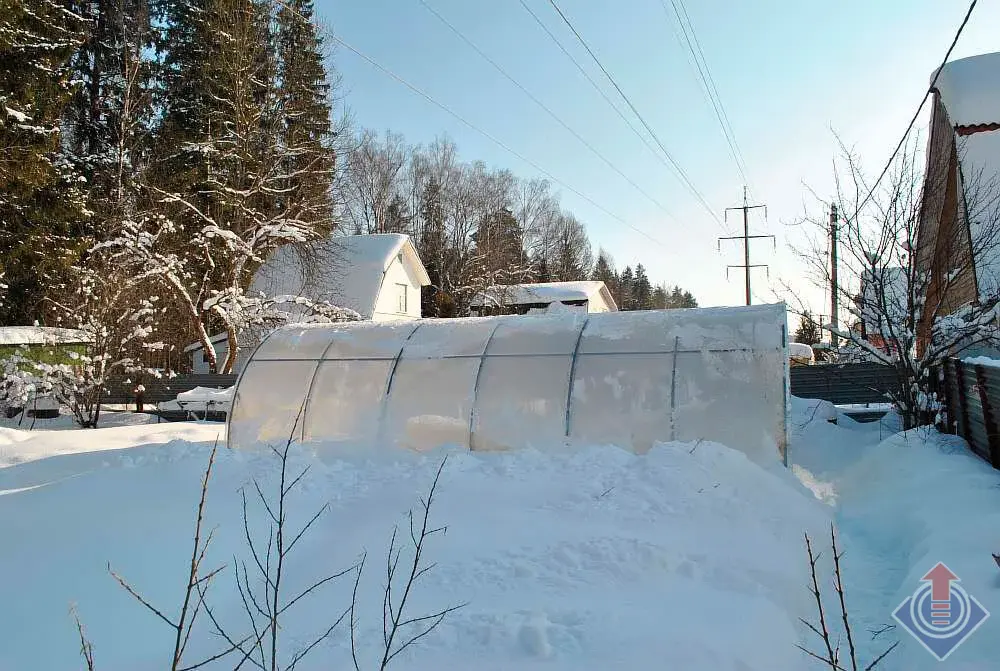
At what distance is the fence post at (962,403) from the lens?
821cm

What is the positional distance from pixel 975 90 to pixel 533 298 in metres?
26.1

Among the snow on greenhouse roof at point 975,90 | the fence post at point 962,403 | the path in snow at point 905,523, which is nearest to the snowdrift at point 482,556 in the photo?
the path in snow at point 905,523

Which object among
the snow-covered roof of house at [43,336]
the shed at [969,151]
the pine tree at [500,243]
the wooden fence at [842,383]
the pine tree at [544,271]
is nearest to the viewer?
the shed at [969,151]

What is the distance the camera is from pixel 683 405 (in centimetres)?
765

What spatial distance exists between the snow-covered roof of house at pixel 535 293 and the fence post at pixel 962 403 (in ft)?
87.7

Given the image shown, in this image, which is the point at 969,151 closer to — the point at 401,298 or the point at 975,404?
the point at 975,404

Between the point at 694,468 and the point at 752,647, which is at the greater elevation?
the point at 694,468

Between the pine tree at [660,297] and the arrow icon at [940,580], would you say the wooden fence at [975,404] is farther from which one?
the pine tree at [660,297]

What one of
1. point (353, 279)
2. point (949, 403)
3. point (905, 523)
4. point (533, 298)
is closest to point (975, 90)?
point (949, 403)

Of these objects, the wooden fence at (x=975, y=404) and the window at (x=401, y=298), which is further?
the window at (x=401, y=298)

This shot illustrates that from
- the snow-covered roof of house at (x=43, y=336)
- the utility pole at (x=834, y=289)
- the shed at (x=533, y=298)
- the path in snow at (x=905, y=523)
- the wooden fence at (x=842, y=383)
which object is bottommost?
the path in snow at (x=905, y=523)

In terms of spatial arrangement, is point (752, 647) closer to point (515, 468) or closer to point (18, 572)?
point (515, 468)

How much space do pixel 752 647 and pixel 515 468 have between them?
3.28 metres

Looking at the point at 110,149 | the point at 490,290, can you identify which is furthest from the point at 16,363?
the point at 490,290
